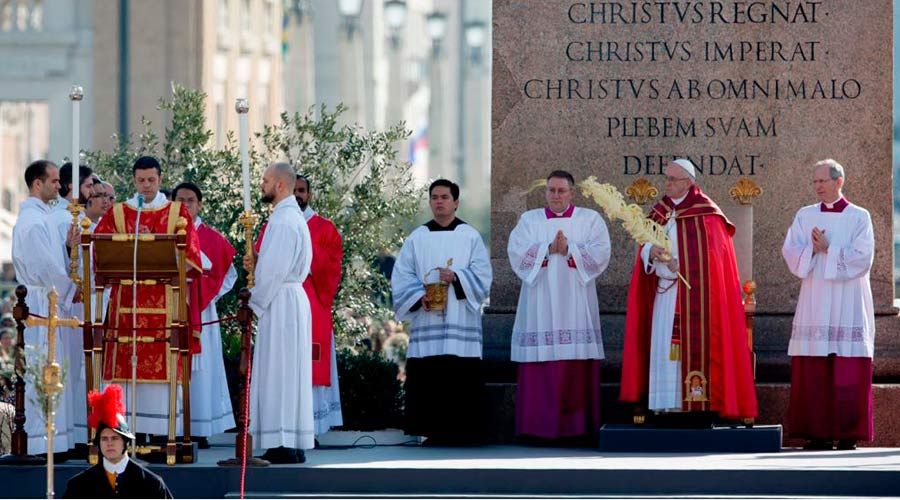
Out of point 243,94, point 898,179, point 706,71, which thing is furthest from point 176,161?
Result: point 898,179

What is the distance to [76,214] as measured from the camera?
14805 millimetres

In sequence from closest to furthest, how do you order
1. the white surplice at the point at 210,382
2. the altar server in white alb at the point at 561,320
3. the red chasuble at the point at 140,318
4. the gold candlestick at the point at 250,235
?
the gold candlestick at the point at 250,235 → the red chasuble at the point at 140,318 → the white surplice at the point at 210,382 → the altar server in white alb at the point at 561,320

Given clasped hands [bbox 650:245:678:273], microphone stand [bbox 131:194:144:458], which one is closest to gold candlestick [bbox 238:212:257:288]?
microphone stand [bbox 131:194:144:458]

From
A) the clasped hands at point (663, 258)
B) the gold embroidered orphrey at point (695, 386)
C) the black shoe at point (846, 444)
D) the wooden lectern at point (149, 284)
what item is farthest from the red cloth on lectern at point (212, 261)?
the black shoe at point (846, 444)

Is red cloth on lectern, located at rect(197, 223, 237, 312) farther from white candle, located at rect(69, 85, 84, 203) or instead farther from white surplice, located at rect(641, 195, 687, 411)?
white surplice, located at rect(641, 195, 687, 411)

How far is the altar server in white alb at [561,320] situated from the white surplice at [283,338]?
188 cm

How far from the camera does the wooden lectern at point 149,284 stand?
14.7m

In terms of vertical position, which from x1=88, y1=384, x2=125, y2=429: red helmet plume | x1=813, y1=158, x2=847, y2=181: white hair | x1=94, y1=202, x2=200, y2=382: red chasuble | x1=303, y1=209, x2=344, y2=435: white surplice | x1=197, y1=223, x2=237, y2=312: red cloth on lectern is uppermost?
x1=813, y1=158, x2=847, y2=181: white hair

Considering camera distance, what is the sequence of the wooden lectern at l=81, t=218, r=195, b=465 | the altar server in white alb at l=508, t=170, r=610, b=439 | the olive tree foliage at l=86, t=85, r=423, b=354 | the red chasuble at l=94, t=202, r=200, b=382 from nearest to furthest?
1. the wooden lectern at l=81, t=218, r=195, b=465
2. the red chasuble at l=94, t=202, r=200, b=382
3. the altar server in white alb at l=508, t=170, r=610, b=439
4. the olive tree foliage at l=86, t=85, r=423, b=354

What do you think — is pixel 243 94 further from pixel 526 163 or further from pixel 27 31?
pixel 526 163

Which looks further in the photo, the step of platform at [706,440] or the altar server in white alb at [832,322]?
the altar server in white alb at [832,322]

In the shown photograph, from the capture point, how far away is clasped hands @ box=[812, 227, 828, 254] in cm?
1583

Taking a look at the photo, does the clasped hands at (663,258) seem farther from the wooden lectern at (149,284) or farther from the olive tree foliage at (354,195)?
the olive tree foliage at (354,195)

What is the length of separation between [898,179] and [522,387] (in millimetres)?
66349
